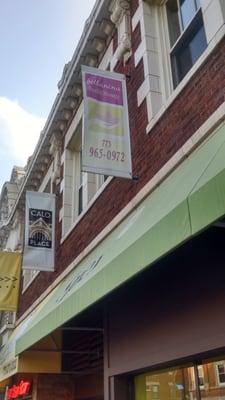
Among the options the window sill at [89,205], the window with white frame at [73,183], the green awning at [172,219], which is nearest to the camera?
the green awning at [172,219]

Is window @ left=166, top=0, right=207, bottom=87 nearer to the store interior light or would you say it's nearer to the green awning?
the green awning

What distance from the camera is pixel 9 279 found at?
Answer: 12.4 metres

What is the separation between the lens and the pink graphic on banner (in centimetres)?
691

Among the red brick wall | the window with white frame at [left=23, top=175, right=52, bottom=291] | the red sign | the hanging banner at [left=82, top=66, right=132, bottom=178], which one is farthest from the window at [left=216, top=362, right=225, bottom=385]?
the window with white frame at [left=23, top=175, right=52, bottom=291]

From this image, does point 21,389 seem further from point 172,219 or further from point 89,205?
point 172,219

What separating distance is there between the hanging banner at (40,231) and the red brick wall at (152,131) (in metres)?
0.96

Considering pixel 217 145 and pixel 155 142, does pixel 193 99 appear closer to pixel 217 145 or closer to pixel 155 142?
pixel 155 142

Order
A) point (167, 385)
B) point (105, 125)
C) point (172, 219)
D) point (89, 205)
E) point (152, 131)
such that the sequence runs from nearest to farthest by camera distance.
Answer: point (172, 219)
point (167, 385)
point (152, 131)
point (105, 125)
point (89, 205)

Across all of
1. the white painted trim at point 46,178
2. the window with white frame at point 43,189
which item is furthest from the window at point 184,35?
the window with white frame at point 43,189

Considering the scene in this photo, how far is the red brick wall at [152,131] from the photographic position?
5.37 m

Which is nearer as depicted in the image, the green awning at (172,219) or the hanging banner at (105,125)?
the green awning at (172,219)

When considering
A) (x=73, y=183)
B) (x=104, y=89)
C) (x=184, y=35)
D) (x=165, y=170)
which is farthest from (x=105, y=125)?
(x=73, y=183)

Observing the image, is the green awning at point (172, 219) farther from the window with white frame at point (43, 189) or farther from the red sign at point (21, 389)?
the window with white frame at point (43, 189)

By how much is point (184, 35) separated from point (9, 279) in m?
8.10
